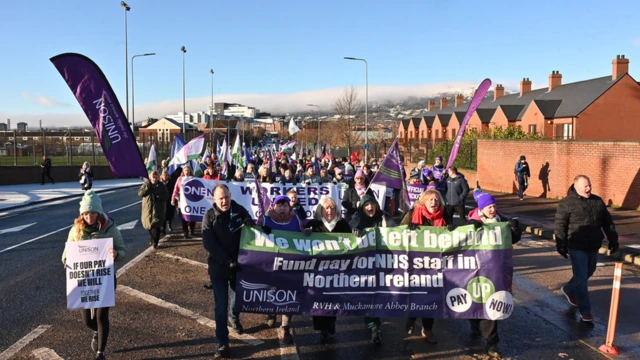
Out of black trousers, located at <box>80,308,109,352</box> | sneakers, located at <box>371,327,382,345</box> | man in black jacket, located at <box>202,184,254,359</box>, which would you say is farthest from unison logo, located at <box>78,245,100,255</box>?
sneakers, located at <box>371,327,382,345</box>

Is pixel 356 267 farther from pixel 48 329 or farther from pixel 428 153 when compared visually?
pixel 428 153

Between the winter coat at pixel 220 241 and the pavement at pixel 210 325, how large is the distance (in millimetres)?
932

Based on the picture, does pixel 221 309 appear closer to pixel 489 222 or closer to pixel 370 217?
pixel 370 217

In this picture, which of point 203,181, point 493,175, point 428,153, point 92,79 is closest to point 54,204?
point 203,181

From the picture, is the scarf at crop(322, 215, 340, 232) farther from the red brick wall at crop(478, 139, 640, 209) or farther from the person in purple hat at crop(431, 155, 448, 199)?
the red brick wall at crop(478, 139, 640, 209)

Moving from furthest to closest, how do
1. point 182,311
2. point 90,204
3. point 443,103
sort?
point 443,103 → point 182,311 → point 90,204

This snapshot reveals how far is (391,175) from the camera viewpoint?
8008 millimetres

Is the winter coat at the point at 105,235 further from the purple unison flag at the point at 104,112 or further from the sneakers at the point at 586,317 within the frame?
the sneakers at the point at 586,317

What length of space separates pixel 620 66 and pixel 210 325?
43.0 m

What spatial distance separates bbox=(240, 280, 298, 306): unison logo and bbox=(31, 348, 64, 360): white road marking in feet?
6.58

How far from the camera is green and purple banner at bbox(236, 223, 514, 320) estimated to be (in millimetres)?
5535

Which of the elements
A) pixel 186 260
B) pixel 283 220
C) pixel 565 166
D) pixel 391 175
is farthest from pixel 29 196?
pixel 565 166

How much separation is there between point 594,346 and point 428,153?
31274 millimetres

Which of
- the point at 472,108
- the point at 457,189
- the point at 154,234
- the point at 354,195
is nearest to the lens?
the point at 354,195
